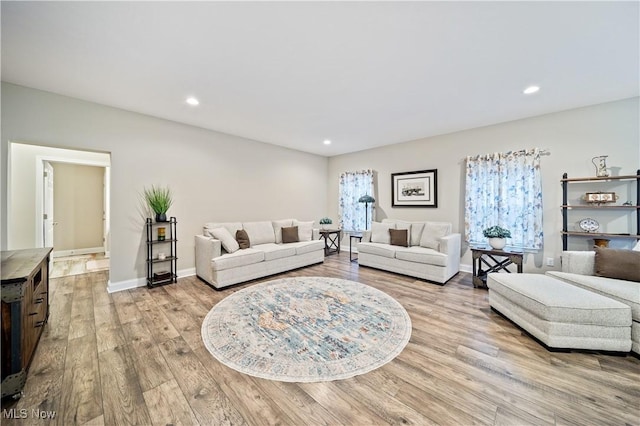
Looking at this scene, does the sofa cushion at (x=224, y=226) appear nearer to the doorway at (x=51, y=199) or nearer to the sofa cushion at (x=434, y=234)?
the doorway at (x=51, y=199)

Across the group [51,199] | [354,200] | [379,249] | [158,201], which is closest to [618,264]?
[379,249]

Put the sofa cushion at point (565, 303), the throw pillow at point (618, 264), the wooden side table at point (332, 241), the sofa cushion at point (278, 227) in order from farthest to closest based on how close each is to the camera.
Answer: the wooden side table at point (332, 241) → the sofa cushion at point (278, 227) → the throw pillow at point (618, 264) → the sofa cushion at point (565, 303)

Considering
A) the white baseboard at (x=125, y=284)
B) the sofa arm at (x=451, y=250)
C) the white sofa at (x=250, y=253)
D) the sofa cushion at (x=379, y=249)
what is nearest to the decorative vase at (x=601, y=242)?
the sofa arm at (x=451, y=250)

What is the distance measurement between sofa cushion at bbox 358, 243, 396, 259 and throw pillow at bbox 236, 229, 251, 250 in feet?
7.07

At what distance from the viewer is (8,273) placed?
1.56 m

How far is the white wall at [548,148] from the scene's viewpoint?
3.11 metres

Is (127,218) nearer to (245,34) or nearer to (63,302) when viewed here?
(63,302)

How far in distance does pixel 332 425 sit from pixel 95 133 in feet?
14.2


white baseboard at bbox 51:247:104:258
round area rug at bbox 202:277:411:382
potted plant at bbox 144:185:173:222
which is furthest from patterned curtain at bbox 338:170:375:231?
white baseboard at bbox 51:247:104:258

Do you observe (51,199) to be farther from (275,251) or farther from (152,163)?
(275,251)

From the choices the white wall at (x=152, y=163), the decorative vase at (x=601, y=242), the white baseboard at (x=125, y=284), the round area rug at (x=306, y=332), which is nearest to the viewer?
the round area rug at (x=306, y=332)

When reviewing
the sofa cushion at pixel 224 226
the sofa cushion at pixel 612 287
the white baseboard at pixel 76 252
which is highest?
the sofa cushion at pixel 224 226

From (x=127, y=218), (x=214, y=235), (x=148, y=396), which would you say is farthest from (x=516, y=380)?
(x=127, y=218)

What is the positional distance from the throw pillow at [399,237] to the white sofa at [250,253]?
57.1 inches
